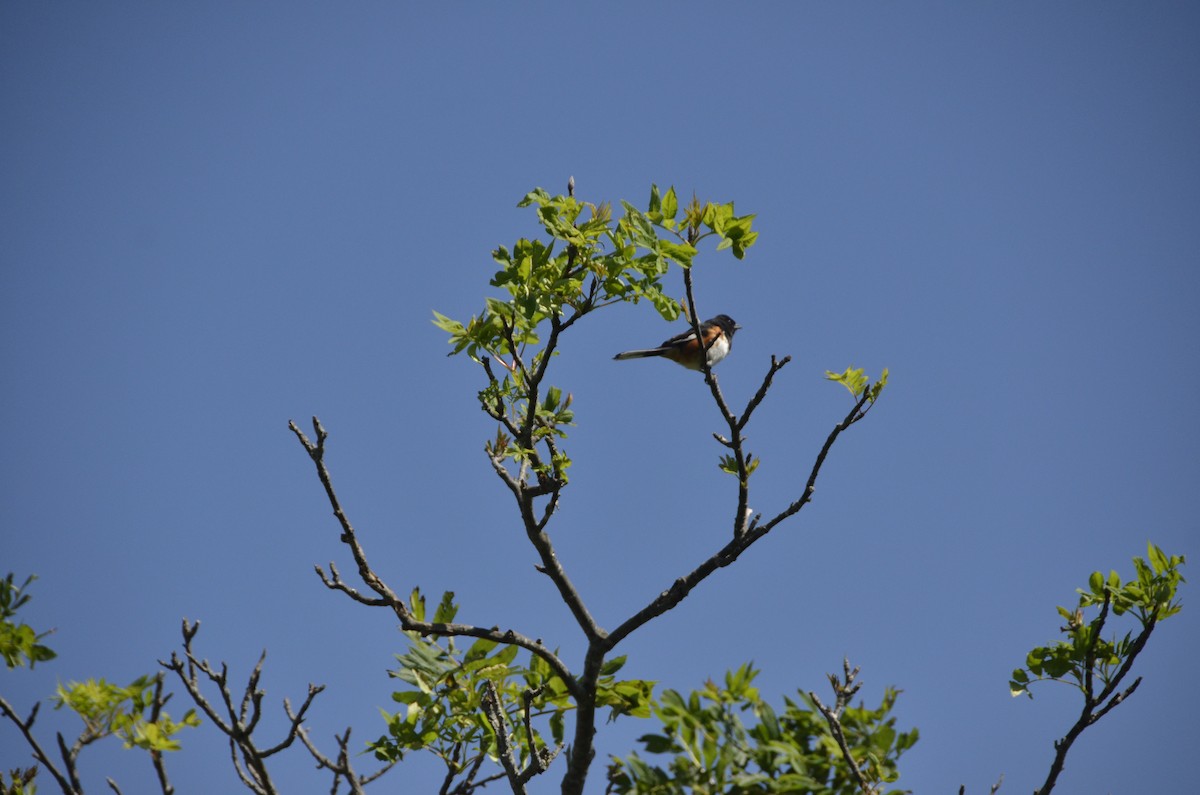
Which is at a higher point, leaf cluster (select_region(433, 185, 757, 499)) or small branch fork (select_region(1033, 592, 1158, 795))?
leaf cluster (select_region(433, 185, 757, 499))

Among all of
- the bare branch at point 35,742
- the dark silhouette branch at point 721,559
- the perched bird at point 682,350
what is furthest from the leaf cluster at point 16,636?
the perched bird at point 682,350

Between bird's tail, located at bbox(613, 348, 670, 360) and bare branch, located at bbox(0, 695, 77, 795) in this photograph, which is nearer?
bare branch, located at bbox(0, 695, 77, 795)

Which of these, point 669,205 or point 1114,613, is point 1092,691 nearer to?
point 1114,613

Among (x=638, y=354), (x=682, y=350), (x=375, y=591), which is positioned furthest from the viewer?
(x=682, y=350)

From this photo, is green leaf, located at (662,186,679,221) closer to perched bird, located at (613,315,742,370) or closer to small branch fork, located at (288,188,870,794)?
small branch fork, located at (288,188,870,794)

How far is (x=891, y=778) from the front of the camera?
315cm

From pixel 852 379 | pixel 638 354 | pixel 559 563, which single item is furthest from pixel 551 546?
pixel 638 354

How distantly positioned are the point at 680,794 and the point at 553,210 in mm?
2623

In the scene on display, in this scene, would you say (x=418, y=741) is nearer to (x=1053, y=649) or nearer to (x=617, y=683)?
(x=617, y=683)

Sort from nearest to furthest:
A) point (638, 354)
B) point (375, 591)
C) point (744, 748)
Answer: point (744, 748) → point (375, 591) → point (638, 354)

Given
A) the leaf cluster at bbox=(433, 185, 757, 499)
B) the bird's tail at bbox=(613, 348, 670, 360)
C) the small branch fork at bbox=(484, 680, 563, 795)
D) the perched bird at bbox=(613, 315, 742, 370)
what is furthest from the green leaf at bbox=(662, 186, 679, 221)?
the bird's tail at bbox=(613, 348, 670, 360)

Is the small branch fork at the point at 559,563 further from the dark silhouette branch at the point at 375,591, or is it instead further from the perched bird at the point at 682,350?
the perched bird at the point at 682,350

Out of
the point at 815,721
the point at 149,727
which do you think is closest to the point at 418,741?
the point at 149,727

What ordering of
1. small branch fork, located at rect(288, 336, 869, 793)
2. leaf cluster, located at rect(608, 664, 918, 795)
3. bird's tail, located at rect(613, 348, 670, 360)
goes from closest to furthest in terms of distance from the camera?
leaf cluster, located at rect(608, 664, 918, 795)
small branch fork, located at rect(288, 336, 869, 793)
bird's tail, located at rect(613, 348, 670, 360)
